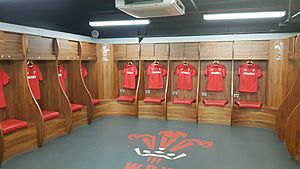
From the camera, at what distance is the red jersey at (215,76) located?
20.3 feet

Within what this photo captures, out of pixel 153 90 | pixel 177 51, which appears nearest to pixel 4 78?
pixel 153 90

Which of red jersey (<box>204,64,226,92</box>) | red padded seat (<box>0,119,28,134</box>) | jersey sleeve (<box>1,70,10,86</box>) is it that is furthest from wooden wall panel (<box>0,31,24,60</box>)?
red jersey (<box>204,64,226,92</box>)

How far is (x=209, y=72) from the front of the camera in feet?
20.6

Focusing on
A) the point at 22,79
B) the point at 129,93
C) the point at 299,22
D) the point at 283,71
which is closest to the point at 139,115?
the point at 129,93

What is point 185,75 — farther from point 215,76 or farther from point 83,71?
point 83,71

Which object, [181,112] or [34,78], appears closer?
[34,78]

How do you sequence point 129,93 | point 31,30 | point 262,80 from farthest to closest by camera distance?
point 129,93, point 262,80, point 31,30

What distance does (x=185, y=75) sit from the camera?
6480 millimetres

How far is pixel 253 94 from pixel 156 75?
261cm

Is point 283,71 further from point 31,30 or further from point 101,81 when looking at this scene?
point 31,30

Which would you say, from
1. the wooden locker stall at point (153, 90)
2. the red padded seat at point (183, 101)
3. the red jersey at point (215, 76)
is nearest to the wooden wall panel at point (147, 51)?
the wooden locker stall at point (153, 90)

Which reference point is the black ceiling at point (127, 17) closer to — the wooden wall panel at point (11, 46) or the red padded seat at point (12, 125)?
the wooden wall panel at point (11, 46)

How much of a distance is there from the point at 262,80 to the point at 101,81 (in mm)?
4362

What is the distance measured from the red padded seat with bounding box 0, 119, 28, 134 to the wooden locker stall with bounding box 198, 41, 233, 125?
4020mm
